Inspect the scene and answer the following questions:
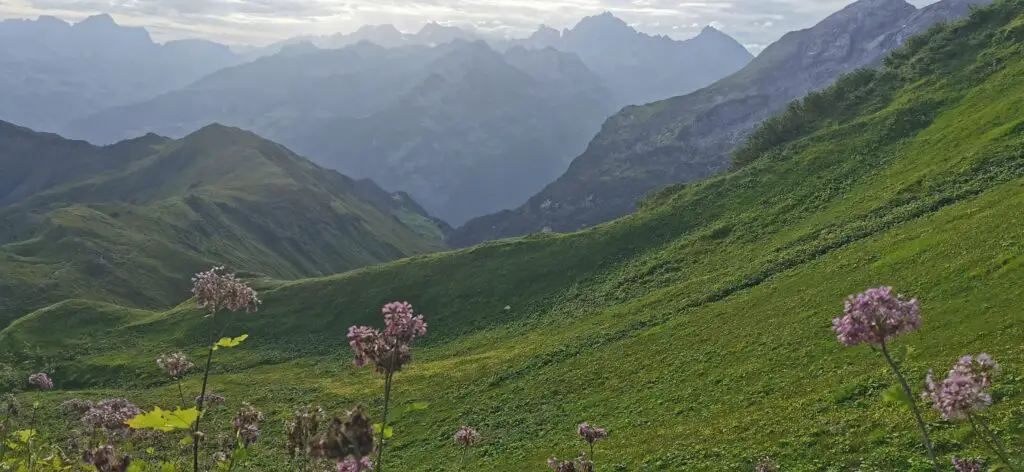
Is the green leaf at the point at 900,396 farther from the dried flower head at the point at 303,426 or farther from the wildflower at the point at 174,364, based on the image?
the wildflower at the point at 174,364

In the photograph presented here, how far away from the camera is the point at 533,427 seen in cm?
3875

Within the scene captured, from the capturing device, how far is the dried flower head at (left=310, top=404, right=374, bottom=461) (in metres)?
6.51

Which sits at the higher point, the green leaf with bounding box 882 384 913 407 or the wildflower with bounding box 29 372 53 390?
the wildflower with bounding box 29 372 53 390

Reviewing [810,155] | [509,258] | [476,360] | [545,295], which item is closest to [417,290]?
[509,258]

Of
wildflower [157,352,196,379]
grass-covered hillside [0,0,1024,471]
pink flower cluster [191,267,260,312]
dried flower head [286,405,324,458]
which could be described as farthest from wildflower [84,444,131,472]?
grass-covered hillside [0,0,1024,471]

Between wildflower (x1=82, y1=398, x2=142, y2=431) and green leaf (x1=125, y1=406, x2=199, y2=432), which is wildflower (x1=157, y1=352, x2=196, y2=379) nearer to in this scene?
wildflower (x1=82, y1=398, x2=142, y2=431)

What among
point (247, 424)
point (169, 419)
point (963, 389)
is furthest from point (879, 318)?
point (247, 424)

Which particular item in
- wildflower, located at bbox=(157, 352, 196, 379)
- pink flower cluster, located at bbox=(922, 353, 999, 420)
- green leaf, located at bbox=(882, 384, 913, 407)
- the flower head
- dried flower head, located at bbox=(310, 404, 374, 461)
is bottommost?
the flower head

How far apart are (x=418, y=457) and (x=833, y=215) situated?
155 feet

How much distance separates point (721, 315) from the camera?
4762 cm

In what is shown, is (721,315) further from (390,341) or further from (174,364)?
(390,341)

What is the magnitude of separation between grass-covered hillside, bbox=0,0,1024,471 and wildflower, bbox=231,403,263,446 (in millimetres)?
2393

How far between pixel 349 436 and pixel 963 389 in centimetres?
771

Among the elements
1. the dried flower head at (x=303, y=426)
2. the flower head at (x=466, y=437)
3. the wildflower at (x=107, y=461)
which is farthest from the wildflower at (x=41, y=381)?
the dried flower head at (x=303, y=426)
